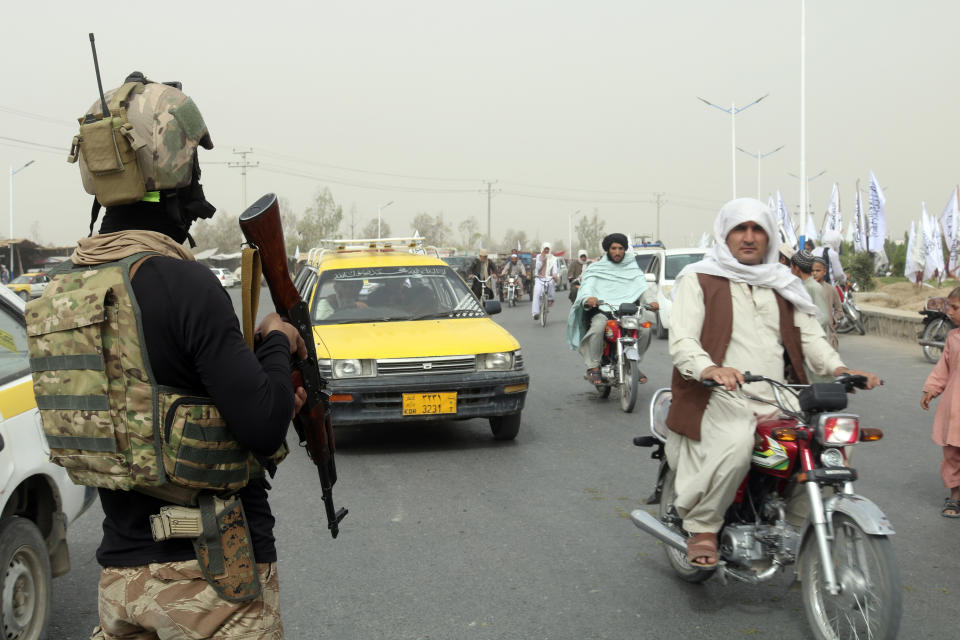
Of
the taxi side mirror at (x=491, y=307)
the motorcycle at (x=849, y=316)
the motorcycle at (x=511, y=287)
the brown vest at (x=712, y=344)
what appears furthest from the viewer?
the motorcycle at (x=511, y=287)

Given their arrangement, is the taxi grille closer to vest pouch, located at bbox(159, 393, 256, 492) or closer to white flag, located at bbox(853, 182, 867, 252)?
vest pouch, located at bbox(159, 393, 256, 492)

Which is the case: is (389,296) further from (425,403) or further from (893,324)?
(893,324)

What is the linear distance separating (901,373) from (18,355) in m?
11.2

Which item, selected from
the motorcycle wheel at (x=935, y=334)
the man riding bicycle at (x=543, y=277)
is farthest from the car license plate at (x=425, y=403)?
the man riding bicycle at (x=543, y=277)

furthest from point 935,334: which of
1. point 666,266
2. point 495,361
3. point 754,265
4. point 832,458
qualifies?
point 832,458

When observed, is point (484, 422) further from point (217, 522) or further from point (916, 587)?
point (217, 522)

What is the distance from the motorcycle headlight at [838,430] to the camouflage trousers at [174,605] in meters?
2.37

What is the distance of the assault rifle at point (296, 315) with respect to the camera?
7.25ft

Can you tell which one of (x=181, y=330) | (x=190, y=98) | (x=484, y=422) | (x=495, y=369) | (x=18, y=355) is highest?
(x=190, y=98)

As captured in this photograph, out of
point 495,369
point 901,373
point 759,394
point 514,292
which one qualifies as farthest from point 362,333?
point 514,292

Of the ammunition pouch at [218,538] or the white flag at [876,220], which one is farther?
the white flag at [876,220]

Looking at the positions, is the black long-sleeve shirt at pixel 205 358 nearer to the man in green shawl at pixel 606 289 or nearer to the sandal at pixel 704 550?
the sandal at pixel 704 550

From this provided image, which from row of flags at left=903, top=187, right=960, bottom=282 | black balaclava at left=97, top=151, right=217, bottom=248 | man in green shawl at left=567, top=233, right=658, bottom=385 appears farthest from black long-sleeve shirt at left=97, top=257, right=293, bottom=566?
row of flags at left=903, top=187, right=960, bottom=282

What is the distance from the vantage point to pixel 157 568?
Result: 2088 millimetres
